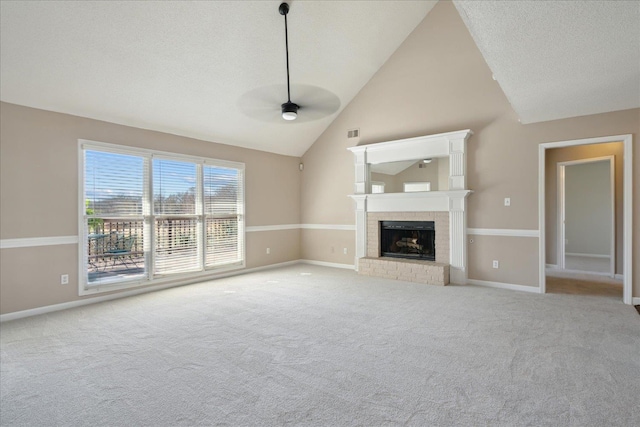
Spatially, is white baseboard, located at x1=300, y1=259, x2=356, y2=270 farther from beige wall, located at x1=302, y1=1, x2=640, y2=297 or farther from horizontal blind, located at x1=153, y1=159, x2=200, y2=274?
horizontal blind, located at x1=153, y1=159, x2=200, y2=274

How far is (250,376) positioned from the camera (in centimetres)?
239

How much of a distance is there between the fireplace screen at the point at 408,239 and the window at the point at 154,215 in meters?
2.86

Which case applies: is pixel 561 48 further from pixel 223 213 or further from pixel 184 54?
pixel 223 213

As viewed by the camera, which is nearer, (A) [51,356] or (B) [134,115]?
(A) [51,356]

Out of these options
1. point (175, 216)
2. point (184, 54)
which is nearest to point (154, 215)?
point (175, 216)

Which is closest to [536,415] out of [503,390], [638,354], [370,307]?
[503,390]

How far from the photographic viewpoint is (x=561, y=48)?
8.62ft

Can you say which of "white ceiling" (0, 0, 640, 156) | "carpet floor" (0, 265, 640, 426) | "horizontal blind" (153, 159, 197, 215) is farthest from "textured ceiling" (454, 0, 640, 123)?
"horizontal blind" (153, 159, 197, 215)

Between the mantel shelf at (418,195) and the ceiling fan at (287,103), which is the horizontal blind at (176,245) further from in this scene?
the mantel shelf at (418,195)

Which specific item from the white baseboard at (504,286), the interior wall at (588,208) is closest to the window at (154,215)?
the white baseboard at (504,286)

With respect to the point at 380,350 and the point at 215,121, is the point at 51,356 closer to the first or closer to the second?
the point at 380,350

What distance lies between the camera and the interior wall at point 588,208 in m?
7.48

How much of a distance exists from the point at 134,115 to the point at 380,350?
4583 millimetres

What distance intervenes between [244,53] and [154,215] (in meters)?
2.80
